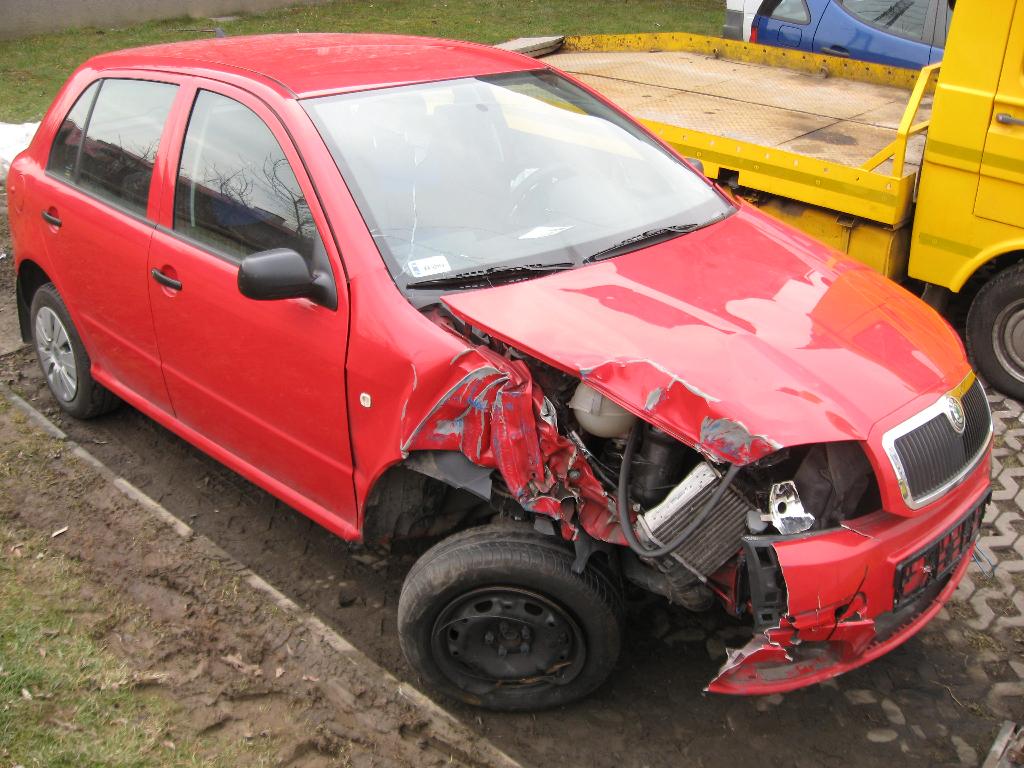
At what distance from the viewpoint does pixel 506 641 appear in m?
3.09

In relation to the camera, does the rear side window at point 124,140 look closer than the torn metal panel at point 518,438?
No

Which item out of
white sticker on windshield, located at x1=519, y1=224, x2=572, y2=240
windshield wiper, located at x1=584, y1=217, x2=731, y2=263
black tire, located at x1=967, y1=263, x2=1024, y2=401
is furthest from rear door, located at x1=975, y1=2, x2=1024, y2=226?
white sticker on windshield, located at x1=519, y1=224, x2=572, y2=240

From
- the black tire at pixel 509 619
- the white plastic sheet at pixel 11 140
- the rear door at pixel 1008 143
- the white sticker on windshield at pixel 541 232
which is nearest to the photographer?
the black tire at pixel 509 619

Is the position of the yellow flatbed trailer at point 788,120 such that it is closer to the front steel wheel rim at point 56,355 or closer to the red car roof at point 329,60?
the red car roof at point 329,60

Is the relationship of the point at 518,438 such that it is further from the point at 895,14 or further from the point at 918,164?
the point at 895,14

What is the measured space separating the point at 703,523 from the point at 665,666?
89cm

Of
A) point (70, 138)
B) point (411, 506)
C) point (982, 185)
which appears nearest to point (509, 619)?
point (411, 506)

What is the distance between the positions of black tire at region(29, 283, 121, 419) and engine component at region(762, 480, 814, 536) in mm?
3335

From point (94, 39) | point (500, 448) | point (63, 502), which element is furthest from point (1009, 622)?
point (94, 39)

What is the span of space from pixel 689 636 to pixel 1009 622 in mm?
1189

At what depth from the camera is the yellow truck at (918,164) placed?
4.51m

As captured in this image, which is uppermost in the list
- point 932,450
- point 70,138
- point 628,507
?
point 70,138

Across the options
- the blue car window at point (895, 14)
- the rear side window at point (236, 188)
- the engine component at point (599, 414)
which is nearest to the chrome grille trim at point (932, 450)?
the engine component at point (599, 414)

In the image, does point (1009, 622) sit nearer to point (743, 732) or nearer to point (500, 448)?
point (743, 732)
